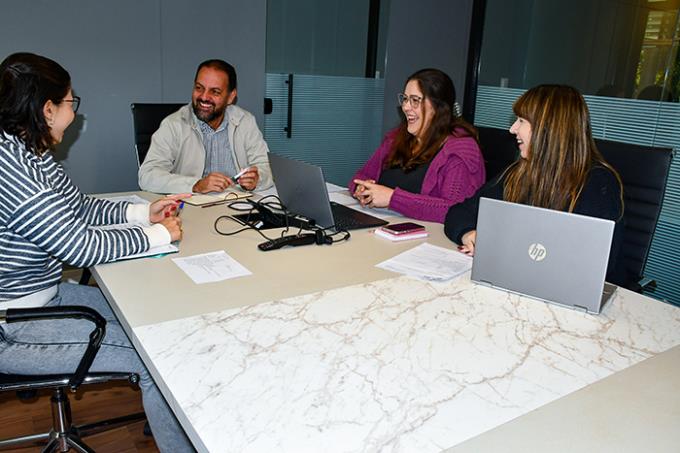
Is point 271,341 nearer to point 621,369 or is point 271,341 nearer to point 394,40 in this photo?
point 621,369

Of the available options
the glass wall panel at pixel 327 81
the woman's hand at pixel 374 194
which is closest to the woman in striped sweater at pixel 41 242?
the woman's hand at pixel 374 194

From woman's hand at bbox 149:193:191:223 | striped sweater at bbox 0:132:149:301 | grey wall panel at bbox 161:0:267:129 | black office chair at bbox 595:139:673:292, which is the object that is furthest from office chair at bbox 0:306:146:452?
grey wall panel at bbox 161:0:267:129

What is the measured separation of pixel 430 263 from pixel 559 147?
21.2 inches

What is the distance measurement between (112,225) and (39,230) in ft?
1.74

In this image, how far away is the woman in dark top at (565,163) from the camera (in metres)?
1.74

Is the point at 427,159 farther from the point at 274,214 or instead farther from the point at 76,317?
the point at 76,317

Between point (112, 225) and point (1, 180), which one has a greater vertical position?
point (1, 180)

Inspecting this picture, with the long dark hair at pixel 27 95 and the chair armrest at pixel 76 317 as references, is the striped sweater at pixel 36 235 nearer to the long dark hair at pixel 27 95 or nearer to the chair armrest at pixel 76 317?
the long dark hair at pixel 27 95

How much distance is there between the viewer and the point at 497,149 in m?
2.54

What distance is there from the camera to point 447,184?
2.30 metres

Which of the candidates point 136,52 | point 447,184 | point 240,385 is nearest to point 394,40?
point 136,52

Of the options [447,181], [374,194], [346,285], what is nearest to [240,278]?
[346,285]

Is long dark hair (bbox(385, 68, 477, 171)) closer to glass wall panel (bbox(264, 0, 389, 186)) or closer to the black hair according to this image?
the black hair

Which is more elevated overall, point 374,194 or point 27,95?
point 27,95
